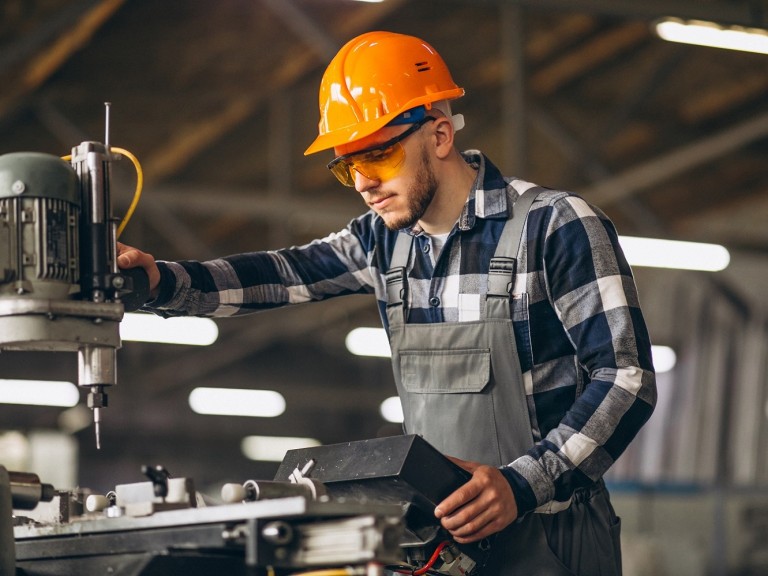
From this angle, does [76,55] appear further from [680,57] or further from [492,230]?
[492,230]

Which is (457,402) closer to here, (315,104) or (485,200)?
(485,200)

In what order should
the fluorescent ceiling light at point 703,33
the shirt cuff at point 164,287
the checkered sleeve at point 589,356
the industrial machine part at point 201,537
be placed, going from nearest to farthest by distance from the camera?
the industrial machine part at point 201,537 < the checkered sleeve at point 589,356 < the shirt cuff at point 164,287 < the fluorescent ceiling light at point 703,33

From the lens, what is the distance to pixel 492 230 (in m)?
2.80

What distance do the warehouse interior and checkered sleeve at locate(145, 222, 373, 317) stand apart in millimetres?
3036

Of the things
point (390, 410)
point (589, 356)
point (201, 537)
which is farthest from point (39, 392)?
point (201, 537)

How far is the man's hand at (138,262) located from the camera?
266 cm

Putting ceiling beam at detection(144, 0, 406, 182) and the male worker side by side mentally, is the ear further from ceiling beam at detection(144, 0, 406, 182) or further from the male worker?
ceiling beam at detection(144, 0, 406, 182)

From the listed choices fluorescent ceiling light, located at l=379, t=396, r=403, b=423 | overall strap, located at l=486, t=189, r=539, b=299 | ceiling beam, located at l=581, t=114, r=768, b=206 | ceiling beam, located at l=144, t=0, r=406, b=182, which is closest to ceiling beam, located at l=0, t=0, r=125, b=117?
ceiling beam, located at l=144, t=0, r=406, b=182

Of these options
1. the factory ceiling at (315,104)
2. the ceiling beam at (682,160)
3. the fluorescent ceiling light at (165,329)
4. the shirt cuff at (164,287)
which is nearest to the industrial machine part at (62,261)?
the shirt cuff at (164,287)

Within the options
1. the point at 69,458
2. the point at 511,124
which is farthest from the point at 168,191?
the point at 69,458

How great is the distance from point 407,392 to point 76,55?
6.22 meters

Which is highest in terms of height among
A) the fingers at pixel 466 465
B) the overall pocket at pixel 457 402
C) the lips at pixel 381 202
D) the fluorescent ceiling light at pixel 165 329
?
the fluorescent ceiling light at pixel 165 329

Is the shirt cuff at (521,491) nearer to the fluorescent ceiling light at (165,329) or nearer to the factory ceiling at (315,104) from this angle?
the factory ceiling at (315,104)

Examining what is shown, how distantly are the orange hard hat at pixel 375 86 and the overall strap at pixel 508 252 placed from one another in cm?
32
